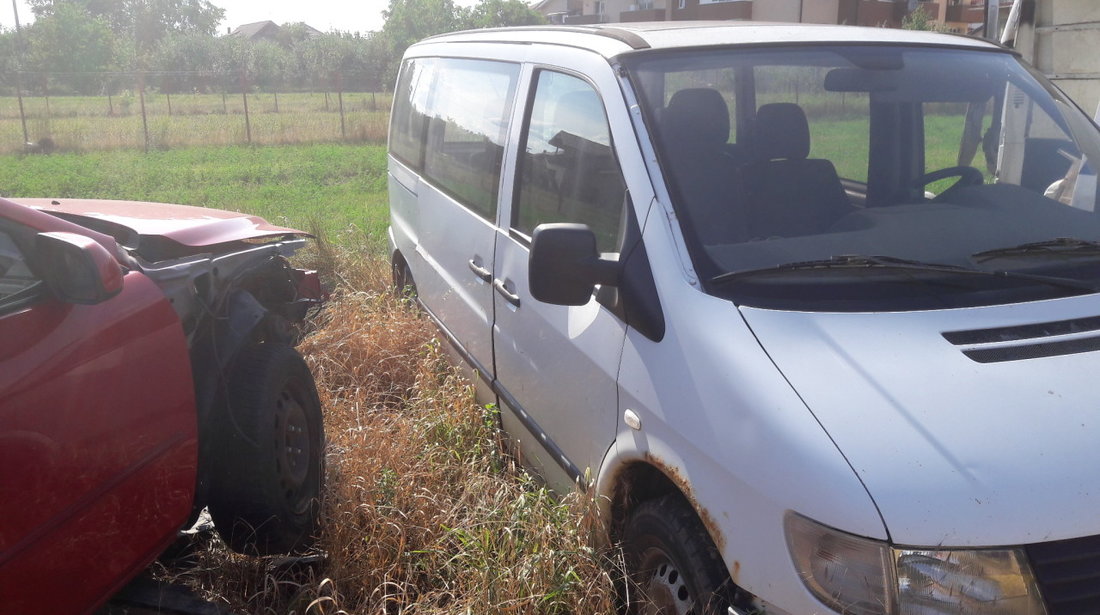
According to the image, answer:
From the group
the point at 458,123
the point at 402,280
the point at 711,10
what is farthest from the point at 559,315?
the point at 711,10

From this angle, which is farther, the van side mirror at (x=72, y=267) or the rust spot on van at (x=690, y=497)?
the van side mirror at (x=72, y=267)

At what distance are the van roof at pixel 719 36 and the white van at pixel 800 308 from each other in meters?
0.02

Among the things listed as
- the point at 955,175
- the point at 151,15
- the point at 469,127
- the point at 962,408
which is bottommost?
the point at 962,408

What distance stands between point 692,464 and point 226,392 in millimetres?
2042

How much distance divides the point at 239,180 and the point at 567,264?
14.2m

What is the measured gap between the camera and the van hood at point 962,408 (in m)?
1.92

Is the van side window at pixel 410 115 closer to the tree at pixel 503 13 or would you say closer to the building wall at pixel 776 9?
the building wall at pixel 776 9

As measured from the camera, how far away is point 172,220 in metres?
4.29

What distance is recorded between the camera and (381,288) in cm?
700

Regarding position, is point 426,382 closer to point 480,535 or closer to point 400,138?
point 480,535

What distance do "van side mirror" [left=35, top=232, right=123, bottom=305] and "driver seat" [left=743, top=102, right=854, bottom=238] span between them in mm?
1956

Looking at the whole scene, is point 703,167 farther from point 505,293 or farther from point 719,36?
point 505,293

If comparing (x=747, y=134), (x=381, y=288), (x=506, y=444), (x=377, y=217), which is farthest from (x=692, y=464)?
(x=377, y=217)

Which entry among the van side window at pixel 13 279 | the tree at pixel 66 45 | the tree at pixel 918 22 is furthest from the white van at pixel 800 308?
the tree at pixel 66 45
